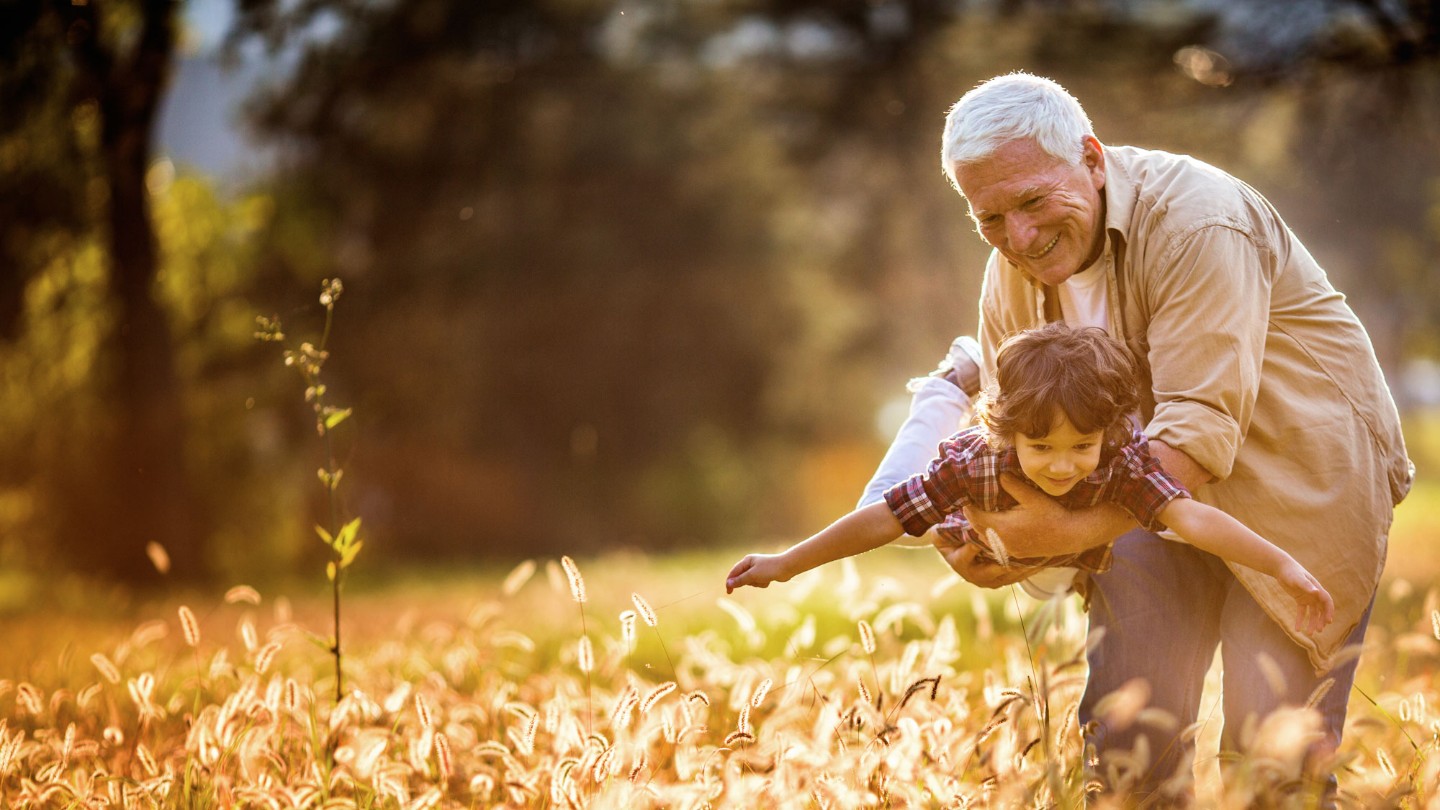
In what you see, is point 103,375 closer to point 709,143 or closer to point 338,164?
point 338,164

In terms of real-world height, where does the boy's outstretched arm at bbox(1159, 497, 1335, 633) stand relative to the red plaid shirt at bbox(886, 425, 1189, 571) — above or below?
below

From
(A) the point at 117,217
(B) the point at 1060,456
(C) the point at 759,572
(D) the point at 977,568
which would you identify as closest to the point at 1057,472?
(B) the point at 1060,456

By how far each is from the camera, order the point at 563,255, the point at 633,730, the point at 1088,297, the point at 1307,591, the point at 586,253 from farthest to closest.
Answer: the point at 586,253 → the point at 563,255 → the point at 633,730 → the point at 1088,297 → the point at 1307,591

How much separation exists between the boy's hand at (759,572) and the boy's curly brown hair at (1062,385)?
0.64 meters

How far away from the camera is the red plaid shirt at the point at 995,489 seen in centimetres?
326

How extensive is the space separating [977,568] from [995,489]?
0.29m

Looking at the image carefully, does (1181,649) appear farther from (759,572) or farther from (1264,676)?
(759,572)

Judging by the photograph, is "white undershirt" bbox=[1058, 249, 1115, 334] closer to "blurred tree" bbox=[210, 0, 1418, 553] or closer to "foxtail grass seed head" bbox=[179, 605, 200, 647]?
"foxtail grass seed head" bbox=[179, 605, 200, 647]

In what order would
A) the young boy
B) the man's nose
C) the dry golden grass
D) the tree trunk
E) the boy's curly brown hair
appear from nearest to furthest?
the dry golden grass, the young boy, the boy's curly brown hair, the man's nose, the tree trunk

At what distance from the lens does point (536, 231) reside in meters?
22.2

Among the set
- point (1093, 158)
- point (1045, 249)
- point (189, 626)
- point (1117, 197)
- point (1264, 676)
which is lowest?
point (1264, 676)

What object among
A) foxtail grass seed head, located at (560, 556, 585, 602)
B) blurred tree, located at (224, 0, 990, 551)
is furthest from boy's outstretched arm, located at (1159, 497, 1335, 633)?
blurred tree, located at (224, 0, 990, 551)

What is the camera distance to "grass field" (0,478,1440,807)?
3041mm

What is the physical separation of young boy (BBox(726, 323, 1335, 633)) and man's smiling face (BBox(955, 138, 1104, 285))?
213mm
